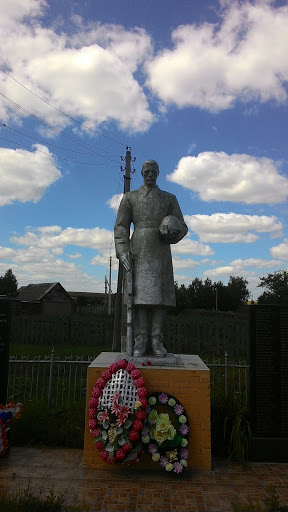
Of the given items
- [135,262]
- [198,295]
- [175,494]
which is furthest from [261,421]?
[198,295]

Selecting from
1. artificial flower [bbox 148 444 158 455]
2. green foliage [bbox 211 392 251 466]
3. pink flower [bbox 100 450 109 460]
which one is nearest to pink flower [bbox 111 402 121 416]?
pink flower [bbox 100 450 109 460]

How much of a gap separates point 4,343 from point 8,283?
3835cm

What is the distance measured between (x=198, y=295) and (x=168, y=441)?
117 feet

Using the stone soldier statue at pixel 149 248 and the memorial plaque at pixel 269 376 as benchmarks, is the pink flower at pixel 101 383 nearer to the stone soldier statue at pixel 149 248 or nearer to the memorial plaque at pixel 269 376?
the stone soldier statue at pixel 149 248

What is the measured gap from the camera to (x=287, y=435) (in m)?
4.43

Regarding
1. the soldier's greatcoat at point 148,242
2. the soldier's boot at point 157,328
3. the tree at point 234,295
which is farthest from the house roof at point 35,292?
the soldier's boot at point 157,328

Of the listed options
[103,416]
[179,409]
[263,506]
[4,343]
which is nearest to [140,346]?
[179,409]

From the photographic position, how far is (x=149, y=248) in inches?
185

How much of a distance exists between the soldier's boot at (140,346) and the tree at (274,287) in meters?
20.6

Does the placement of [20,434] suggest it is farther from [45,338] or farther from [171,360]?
[45,338]

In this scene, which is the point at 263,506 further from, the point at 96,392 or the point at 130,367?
the point at 96,392

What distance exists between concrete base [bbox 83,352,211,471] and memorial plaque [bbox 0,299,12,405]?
3.90 ft

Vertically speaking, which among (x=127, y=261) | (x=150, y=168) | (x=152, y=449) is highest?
(x=150, y=168)

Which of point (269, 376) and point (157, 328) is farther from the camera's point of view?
point (157, 328)
